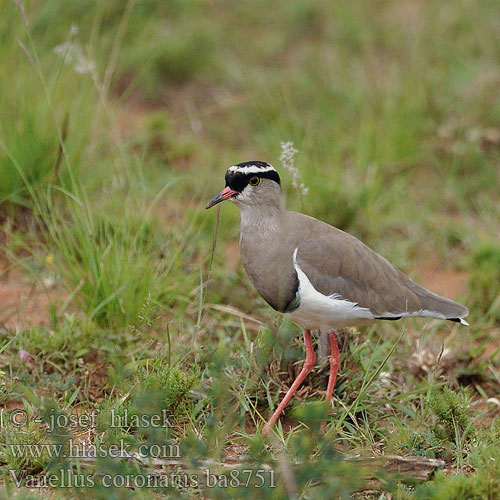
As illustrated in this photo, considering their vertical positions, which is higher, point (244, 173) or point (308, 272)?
point (244, 173)

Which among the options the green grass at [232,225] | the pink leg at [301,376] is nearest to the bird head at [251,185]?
the green grass at [232,225]

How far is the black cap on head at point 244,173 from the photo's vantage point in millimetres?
3990

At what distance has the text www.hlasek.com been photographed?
128 inches

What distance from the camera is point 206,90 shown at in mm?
7668

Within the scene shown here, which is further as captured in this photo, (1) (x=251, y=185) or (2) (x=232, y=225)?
(2) (x=232, y=225)

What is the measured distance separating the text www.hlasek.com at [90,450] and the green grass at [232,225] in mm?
23

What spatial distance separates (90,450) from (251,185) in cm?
150

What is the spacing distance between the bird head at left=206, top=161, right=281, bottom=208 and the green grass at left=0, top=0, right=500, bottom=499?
1.59ft

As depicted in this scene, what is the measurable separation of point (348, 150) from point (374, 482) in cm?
379

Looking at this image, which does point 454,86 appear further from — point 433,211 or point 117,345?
point 117,345

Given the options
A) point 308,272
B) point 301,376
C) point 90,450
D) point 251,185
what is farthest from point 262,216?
point 90,450

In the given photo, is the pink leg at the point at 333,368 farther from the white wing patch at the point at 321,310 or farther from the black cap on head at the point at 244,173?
the black cap on head at the point at 244,173

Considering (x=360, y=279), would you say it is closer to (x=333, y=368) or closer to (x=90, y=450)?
(x=333, y=368)

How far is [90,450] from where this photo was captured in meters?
3.38
